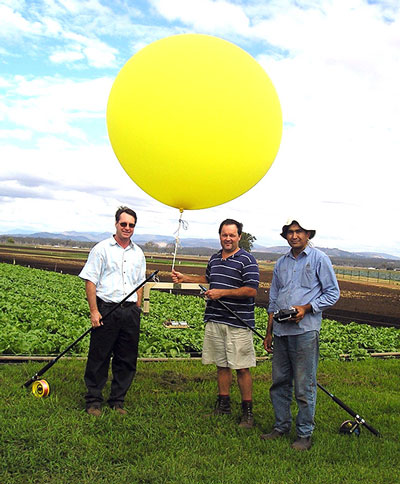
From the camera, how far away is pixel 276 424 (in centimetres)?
444

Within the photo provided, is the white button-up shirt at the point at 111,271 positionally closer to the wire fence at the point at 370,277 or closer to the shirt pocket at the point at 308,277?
the shirt pocket at the point at 308,277

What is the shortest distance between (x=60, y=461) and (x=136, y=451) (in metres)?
0.61

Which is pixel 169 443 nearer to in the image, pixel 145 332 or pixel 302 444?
pixel 302 444

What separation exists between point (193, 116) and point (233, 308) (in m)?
1.90

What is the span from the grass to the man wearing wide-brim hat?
234 mm

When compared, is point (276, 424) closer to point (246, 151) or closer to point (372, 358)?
point (246, 151)

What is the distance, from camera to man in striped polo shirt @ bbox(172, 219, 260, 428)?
462 centimetres

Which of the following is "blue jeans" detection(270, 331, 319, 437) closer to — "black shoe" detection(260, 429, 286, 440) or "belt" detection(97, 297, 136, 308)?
"black shoe" detection(260, 429, 286, 440)

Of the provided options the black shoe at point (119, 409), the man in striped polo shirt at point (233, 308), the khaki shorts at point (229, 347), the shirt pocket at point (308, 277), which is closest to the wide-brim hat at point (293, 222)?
the shirt pocket at point (308, 277)

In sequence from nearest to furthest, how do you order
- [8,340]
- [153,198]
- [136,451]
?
[136,451]
[153,198]
[8,340]

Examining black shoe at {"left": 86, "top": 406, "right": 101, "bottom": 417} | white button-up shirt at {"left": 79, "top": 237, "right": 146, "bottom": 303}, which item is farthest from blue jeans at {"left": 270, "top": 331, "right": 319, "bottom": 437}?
black shoe at {"left": 86, "top": 406, "right": 101, "bottom": 417}

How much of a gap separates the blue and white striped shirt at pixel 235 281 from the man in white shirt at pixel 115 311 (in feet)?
2.79

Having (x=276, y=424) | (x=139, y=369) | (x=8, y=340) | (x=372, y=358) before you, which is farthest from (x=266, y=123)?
(x=372, y=358)

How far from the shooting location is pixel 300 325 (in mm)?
4188
